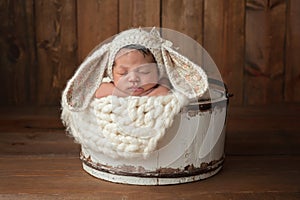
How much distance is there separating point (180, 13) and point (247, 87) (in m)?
0.38

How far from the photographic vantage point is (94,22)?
2053 millimetres

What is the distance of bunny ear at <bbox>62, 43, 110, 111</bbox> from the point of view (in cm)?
121

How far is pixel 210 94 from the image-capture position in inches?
48.6

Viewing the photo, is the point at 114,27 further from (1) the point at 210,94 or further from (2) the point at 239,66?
(1) the point at 210,94

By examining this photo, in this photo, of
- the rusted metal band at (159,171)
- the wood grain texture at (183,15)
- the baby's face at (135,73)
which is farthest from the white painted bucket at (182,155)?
the wood grain texture at (183,15)

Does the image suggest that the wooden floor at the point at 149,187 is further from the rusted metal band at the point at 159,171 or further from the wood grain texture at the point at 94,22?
the wood grain texture at the point at 94,22

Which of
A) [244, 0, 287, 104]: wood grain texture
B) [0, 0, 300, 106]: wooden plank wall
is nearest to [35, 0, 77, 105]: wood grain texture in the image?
[0, 0, 300, 106]: wooden plank wall

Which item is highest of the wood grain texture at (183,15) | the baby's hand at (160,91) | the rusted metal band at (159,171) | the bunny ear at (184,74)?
the wood grain texture at (183,15)

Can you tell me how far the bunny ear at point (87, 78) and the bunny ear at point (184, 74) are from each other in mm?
135

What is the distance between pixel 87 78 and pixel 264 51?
104cm

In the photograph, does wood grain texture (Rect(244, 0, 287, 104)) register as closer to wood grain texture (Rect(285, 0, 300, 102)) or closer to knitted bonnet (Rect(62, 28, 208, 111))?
wood grain texture (Rect(285, 0, 300, 102))

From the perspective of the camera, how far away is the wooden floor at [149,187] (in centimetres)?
114

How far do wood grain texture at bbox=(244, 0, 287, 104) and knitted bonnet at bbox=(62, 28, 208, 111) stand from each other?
0.92m

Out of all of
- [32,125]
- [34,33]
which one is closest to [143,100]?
[32,125]
